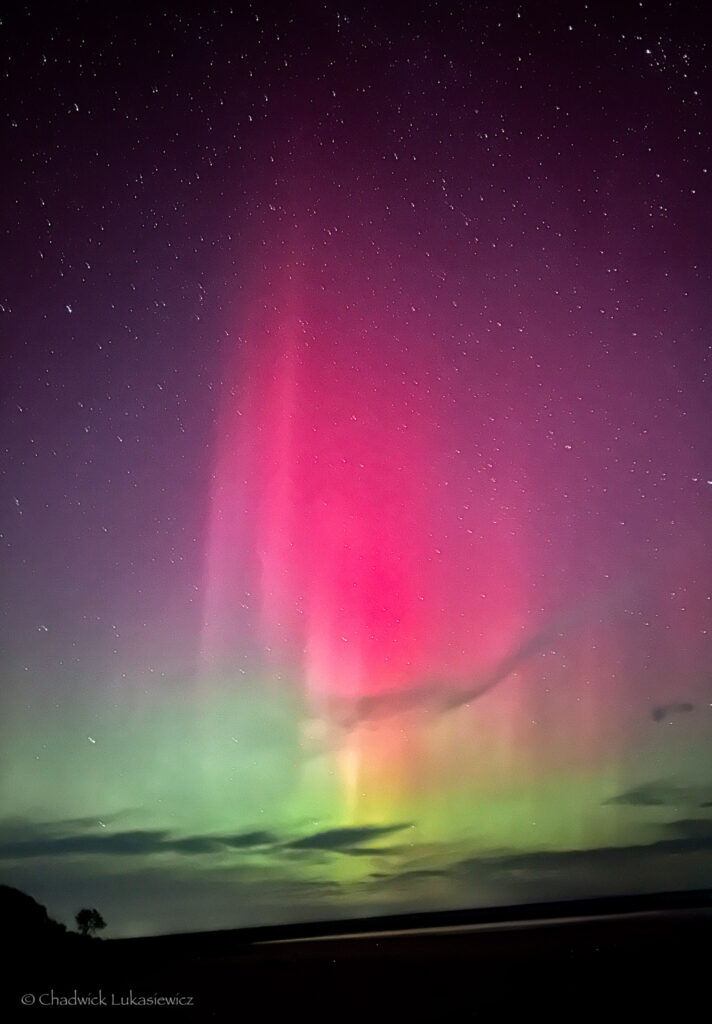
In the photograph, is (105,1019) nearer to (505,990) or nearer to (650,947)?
(505,990)

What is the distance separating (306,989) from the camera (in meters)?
17.8

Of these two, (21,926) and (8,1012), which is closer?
(8,1012)

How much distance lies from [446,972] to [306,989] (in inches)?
192

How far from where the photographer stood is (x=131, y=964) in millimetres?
22828

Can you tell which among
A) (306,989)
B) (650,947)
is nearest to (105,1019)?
(306,989)

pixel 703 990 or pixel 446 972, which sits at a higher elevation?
pixel 703 990

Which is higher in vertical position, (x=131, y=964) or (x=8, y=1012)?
(x=8, y=1012)

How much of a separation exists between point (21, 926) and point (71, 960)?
2690 millimetres

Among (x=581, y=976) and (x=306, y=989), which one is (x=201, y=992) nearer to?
(x=306, y=989)

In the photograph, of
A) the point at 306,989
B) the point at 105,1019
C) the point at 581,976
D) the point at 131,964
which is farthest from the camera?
the point at 131,964

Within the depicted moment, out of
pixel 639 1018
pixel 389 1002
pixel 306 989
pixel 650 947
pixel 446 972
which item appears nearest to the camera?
pixel 639 1018

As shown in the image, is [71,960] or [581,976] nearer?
[581,976]

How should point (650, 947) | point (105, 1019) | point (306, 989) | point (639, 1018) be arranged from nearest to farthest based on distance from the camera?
point (639, 1018) < point (105, 1019) < point (306, 989) < point (650, 947)

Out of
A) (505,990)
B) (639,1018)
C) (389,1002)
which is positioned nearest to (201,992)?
(389,1002)
